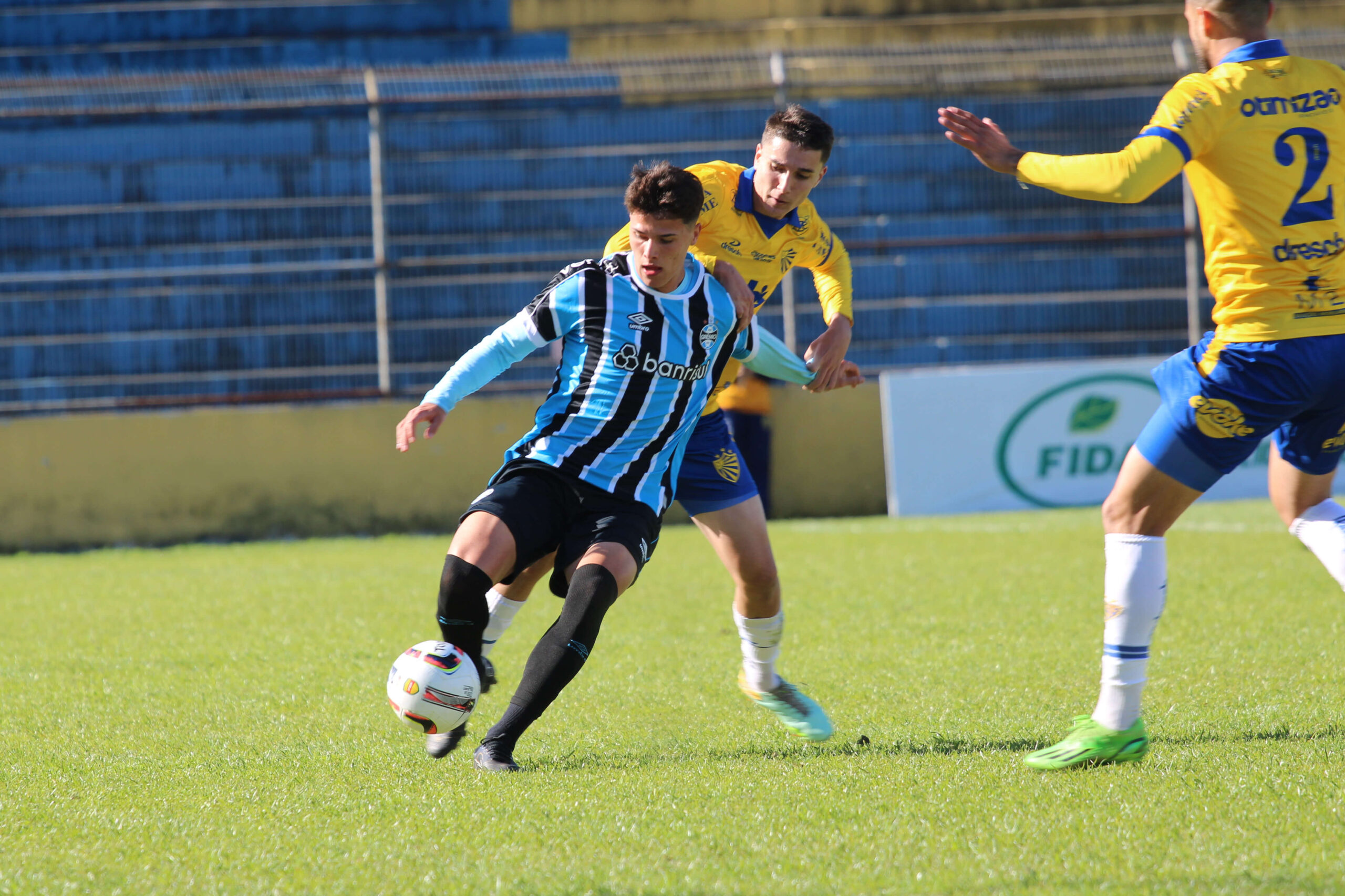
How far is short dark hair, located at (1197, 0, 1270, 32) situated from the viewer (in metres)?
3.46

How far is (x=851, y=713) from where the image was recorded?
4.36 meters

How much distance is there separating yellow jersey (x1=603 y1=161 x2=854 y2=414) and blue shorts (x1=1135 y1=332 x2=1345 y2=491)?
3.66 ft

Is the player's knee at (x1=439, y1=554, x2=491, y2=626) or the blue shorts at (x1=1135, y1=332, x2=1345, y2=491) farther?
the player's knee at (x1=439, y1=554, x2=491, y2=626)

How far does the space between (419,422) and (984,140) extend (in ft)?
5.38

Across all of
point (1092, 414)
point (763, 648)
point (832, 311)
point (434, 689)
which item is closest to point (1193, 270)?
point (1092, 414)

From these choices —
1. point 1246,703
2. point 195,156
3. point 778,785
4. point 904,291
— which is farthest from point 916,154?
point 778,785

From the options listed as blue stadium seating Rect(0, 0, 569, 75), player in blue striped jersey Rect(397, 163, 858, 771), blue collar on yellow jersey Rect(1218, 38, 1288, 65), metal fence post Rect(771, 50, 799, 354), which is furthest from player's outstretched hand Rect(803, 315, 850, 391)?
blue stadium seating Rect(0, 0, 569, 75)

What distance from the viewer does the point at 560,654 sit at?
3551 mm

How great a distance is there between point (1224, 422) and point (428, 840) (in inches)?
86.4

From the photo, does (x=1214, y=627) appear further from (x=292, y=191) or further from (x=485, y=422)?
(x=292, y=191)

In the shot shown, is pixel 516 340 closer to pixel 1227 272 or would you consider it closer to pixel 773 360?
pixel 773 360

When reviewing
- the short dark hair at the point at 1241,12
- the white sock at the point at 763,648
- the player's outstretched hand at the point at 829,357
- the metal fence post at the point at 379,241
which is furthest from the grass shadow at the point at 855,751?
the metal fence post at the point at 379,241

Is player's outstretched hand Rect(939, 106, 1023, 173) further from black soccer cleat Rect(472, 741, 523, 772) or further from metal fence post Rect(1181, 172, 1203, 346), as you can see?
metal fence post Rect(1181, 172, 1203, 346)

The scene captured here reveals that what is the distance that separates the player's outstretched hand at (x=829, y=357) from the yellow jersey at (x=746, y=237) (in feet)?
0.26
